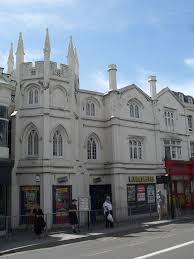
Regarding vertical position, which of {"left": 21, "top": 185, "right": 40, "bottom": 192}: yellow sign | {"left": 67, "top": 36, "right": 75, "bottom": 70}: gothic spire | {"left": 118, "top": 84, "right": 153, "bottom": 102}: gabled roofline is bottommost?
{"left": 21, "top": 185, "right": 40, "bottom": 192}: yellow sign

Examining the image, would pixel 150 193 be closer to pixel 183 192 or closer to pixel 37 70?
pixel 183 192

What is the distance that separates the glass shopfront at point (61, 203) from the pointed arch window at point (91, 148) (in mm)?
3598

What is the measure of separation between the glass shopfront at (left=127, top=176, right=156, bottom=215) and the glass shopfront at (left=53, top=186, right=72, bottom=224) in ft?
17.7

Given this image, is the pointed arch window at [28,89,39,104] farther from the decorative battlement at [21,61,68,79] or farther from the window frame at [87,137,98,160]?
the window frame at [87,137,98,160]

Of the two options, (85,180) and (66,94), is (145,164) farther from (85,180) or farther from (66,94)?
(66,94)

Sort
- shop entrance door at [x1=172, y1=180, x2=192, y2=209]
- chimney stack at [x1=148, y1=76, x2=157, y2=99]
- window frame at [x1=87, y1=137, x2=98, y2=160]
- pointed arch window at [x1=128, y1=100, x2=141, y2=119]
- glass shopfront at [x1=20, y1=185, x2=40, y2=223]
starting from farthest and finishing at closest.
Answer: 1. shop entrance door at [x1=172, y1=180, x2=192, y2=209]
2. chimney stack at [x1=148, y1=76, x2=157, y2=99]
3. pointed arch window at [x1=128, y1=100, x2=141, y2=119]
4. window frame at [x1=87, y1=137, x2=98, y2=160]
5. glass shopfront at [x1=20, y1=185, x2=40, y2=223]

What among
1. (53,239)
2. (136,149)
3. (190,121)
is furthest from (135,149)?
(53,239)

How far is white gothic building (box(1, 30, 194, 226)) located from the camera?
23203 mm

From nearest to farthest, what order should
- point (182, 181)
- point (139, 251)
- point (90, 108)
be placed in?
point (139, 251), point (90, 108), point (182, 181)

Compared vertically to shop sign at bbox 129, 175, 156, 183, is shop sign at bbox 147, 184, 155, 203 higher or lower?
lower

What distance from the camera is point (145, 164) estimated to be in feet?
92.8

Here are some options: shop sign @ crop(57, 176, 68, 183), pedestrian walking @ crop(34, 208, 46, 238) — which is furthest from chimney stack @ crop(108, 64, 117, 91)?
pedestrian walking @ crop(34, 208, 46, 238)

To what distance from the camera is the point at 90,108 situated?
1073 inches

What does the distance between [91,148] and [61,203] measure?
5.29m
